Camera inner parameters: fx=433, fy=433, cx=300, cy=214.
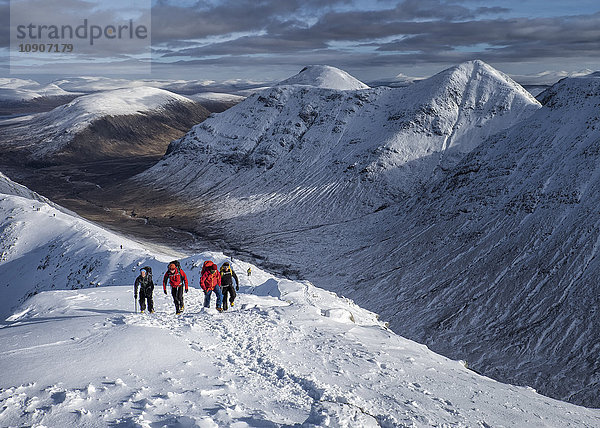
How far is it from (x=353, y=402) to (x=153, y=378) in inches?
186

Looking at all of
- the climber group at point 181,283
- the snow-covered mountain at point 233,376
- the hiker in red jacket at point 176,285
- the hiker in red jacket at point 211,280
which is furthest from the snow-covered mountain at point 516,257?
the hiker in red jacket at point 176,285

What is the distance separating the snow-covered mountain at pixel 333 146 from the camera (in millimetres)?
84125

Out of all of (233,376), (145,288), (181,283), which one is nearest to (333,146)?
(181,283)

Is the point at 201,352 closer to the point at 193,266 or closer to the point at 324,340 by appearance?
the point at 324,340

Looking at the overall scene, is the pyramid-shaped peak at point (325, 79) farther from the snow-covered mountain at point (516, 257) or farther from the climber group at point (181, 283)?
the climber group at point (181, 283)

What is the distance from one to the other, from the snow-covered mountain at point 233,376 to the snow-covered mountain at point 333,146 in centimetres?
6151

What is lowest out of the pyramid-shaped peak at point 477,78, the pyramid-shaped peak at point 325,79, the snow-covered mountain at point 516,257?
the snow-covered mountain at point 516,257

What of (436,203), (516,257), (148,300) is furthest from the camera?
(436,203)

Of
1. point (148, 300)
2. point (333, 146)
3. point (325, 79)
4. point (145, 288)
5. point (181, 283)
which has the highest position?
point (325, 79)

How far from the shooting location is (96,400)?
888 cm

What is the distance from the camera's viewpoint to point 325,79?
176 metres

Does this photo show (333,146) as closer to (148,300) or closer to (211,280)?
(211,280)

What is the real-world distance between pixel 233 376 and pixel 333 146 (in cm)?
9008

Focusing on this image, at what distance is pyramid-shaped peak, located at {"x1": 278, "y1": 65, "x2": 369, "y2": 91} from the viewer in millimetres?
174375
